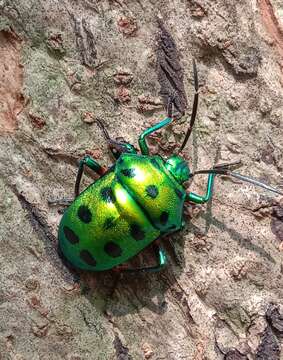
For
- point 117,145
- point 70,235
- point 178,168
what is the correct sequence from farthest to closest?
point 178,168 → point 117,145 → point 70,235

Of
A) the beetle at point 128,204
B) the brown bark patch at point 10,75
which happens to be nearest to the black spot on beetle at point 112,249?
the beetle at point 128,204

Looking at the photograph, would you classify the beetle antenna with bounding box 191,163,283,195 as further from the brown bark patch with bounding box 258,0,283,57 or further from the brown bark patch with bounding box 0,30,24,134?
the brown bark patch with bounding box 0,30,24,134

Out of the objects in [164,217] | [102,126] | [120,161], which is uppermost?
[102,126]

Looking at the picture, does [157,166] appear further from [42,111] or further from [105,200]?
[42,111]

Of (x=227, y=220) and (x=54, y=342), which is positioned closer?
(x=54, y=342)

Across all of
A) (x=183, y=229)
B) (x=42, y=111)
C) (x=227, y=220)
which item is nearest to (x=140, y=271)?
(x=183, y=229)

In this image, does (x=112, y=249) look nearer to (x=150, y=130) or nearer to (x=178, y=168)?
(x=178, y=168)

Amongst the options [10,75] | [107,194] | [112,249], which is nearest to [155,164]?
[107,194]
